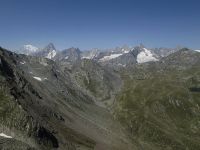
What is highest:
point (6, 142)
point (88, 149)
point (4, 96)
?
point (4, 96)

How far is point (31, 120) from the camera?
608ft

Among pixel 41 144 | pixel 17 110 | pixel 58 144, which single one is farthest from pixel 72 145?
pixel 17 110

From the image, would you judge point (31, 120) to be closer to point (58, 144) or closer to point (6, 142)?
point (58, 144)

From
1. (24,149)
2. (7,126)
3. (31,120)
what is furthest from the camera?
(31,120)

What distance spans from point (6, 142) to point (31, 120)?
36.0 metres

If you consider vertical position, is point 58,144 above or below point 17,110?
below

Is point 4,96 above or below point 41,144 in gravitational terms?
above

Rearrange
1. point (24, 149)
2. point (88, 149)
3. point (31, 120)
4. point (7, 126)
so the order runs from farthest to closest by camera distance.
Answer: point (88, 149)
point (31, 120)
point (7, 126)
point (24, 149)

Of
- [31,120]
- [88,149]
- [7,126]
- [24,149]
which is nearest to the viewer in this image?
[24,149]

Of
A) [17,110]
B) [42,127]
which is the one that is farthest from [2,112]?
[42,127]

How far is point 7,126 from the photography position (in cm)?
16975

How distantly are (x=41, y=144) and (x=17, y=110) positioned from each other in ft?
88.2

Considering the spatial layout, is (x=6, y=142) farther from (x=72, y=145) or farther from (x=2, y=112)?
(x=72, y=145)

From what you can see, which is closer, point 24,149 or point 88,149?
point 24,149
